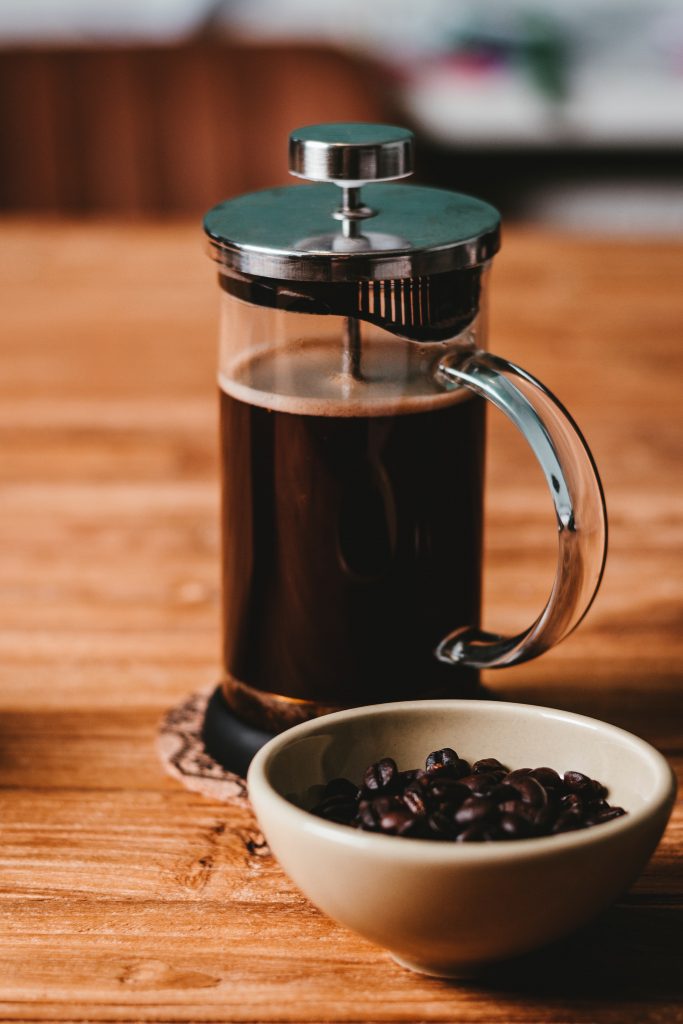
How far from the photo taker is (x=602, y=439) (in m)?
1.12

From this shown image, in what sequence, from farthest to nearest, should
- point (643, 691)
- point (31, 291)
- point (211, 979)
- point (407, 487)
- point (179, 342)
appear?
1. point (31, 291)
2. point (179, 342)
3. point (643, 691)
4. point (407, 487)
5. point (211, 979)

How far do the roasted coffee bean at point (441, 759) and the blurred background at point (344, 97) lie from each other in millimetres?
1535

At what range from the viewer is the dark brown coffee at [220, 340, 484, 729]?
0.62 m

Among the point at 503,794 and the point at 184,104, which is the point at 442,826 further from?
the point at 184,104

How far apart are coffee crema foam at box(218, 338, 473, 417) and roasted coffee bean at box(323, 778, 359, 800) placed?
169 mm

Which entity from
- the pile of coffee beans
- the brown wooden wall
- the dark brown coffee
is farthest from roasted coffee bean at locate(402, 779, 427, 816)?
the brown wooden wall

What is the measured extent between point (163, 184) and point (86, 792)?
1568 mm

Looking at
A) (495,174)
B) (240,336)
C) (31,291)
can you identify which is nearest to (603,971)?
(240,336)

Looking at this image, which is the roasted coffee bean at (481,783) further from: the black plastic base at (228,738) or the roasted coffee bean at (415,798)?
the black plastic base at (228,738)

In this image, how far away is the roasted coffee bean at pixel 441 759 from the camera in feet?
1.81

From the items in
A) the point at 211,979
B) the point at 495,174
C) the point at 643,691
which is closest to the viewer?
the point at 211,979

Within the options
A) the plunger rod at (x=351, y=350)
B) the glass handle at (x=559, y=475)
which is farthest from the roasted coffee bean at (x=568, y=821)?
the plunger rod at (x=351, y=350)

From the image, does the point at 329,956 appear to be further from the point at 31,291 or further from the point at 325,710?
the point at 31,291

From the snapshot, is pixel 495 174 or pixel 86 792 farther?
pixel 495 174
